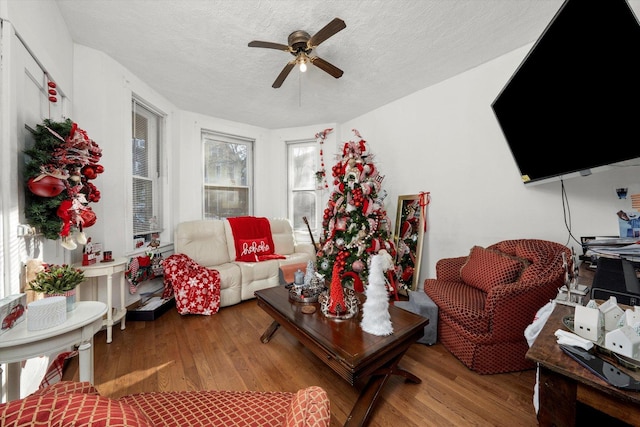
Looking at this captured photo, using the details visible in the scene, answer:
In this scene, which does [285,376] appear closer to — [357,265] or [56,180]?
[357,265]

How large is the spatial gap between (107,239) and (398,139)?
11.9 feet

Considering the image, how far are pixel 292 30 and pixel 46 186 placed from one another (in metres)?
2.03

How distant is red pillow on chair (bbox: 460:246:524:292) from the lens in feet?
6.07

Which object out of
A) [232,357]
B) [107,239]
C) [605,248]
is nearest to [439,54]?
[605,248]

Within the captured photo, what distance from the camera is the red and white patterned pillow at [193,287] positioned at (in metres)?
2.55

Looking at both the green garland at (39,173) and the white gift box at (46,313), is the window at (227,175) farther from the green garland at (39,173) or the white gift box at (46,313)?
the white gift box at (46,313)

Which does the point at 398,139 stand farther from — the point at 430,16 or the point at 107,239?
the point at 107,239

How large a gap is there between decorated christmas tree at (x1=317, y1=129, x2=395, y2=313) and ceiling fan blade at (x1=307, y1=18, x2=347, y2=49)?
132cm

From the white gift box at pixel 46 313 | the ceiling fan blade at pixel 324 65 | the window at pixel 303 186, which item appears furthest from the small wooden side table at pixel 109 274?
the window at pixel 303 186

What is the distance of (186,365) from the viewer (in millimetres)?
1799

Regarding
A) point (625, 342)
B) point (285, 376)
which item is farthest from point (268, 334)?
point (625, 342)

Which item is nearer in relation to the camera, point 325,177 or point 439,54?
point 439,54

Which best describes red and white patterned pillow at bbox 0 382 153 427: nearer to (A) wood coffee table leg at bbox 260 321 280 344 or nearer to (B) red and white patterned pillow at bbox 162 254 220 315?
(A) wood coffee table leg at bbox 260 321 280 344

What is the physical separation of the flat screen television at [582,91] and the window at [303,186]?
9.83ft
